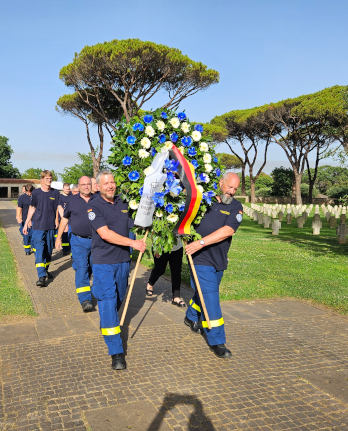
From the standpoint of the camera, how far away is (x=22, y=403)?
320cm

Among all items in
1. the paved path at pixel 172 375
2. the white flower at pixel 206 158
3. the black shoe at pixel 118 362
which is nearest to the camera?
the paved path at pixel 172 375

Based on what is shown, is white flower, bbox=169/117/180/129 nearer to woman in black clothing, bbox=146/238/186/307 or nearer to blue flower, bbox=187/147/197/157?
blue flower, bbox=187/147/197/157

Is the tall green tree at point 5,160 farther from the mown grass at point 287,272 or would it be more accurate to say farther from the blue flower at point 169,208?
the blue flower at point 169,208

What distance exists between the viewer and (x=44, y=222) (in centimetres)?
748

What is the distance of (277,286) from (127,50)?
2051cm

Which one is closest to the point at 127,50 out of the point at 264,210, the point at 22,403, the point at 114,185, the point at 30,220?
the point at 264,210

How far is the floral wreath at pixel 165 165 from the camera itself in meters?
4.29

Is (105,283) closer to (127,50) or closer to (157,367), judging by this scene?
(157,367)

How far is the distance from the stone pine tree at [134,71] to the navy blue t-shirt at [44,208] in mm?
18853

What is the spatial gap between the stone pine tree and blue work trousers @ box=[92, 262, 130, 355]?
22341 millimetres

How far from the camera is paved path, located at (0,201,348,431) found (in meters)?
3.04

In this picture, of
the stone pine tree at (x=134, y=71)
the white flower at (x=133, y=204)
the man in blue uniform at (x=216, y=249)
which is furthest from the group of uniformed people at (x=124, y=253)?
the stone pine tree at (x=134, y=71)

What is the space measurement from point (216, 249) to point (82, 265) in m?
2.46

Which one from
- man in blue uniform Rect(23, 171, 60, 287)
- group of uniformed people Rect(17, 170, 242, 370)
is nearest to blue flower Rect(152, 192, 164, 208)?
group of uniformed people Rect(17, 170, 242, 370)
